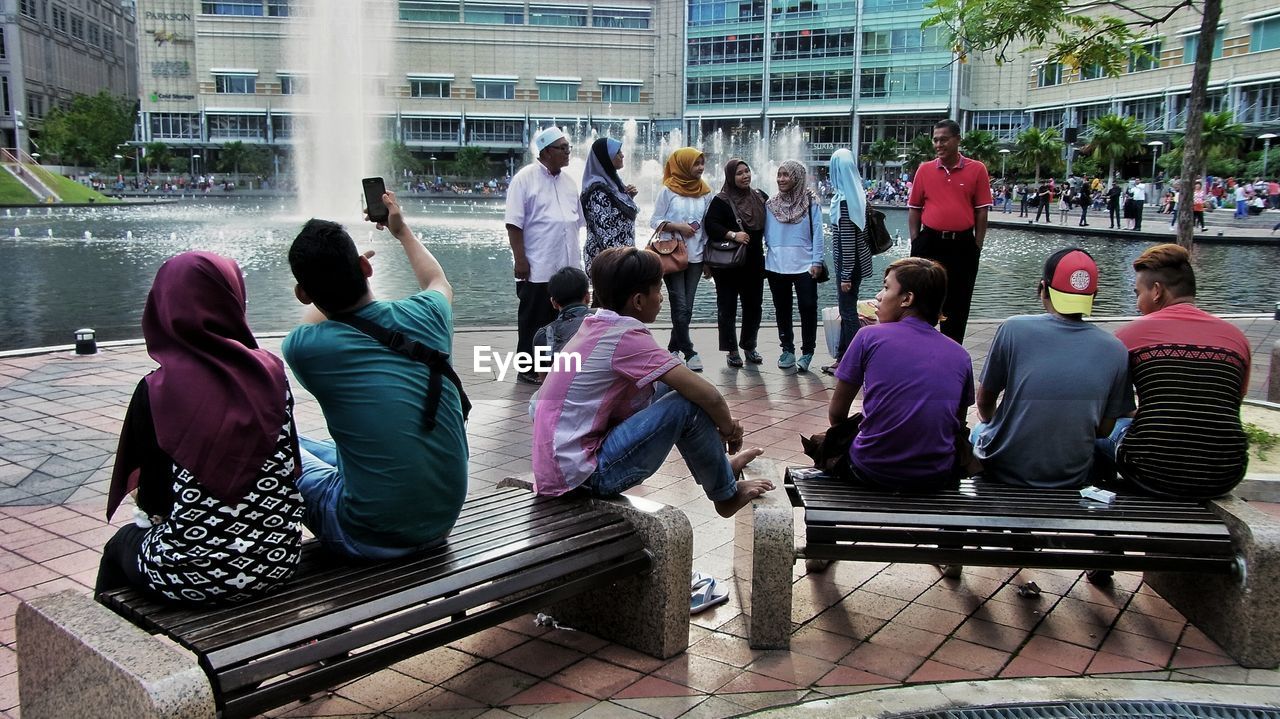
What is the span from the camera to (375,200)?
3979 millimetres

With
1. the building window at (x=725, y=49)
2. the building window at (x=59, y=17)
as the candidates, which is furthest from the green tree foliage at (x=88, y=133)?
the building window at (x=725, y=49)

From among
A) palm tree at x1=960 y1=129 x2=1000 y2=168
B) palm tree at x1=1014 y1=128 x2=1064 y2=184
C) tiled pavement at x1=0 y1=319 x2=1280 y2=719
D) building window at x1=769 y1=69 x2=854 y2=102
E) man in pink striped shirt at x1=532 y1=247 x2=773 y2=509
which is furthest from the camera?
building window at x1=769 y1=69 x2=854 y2=102

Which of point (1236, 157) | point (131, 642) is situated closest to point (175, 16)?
point (1236, 157)

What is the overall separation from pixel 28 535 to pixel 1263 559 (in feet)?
16.8

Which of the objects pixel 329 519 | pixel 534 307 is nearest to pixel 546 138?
pixel 534 307

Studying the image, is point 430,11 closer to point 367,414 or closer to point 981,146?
point 981,146

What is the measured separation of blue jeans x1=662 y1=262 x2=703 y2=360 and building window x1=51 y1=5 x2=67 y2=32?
101 meters

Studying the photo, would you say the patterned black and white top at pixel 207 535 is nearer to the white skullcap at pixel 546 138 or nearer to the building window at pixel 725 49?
the white skullcap at pixel 546 138

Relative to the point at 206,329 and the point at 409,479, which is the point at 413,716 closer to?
the point at 409,479

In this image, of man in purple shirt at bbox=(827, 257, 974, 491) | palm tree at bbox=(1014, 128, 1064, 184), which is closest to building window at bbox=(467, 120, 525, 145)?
palm tree at bbox=(1014, 128, 1064, 184)

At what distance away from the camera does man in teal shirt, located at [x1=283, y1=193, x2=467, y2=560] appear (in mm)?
3061

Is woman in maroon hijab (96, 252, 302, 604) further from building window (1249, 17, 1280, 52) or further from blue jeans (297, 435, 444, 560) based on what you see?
building window (1249, 17, 1280, 52)

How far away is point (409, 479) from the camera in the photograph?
3135 millimetres

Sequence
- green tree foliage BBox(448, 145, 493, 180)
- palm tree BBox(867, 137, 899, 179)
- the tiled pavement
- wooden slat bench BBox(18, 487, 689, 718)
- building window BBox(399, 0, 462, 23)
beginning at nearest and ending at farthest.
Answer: wooden slat bench BBox(18, 487, 689, 718) < the tiled pavement < palm tree BBox(867, 137, 899, 179) < green tree foliage BBox(448, 145, 493, 180) < building window BBox(399, 0, 462, 23)
